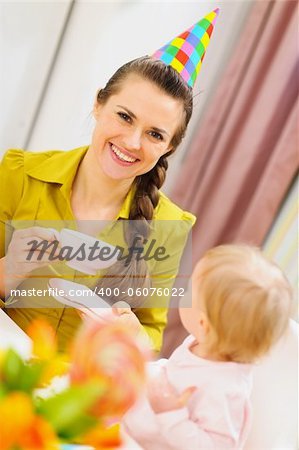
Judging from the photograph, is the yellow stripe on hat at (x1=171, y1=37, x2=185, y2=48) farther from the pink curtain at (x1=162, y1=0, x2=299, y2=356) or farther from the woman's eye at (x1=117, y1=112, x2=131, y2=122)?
the pink curtain at (x1=162, y1=0, x2=299, y2=356)

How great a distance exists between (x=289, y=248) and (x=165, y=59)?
864 millimetres

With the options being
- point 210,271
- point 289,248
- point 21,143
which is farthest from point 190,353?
point 289,248

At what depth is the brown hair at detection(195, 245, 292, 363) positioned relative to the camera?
701mm

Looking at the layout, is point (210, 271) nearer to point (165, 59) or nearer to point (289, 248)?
point (165, 59)

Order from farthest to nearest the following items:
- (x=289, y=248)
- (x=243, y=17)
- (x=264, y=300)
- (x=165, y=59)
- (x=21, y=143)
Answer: (x=289, y=248)
(x=243, y=17)
(x=21, y=143)
(x=165, y=59)
(x=264, y=300)

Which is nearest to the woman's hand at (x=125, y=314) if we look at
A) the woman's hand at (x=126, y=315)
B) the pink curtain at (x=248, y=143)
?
the woman's hand at (x=126, y=315)

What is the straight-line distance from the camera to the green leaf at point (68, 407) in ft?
1.65

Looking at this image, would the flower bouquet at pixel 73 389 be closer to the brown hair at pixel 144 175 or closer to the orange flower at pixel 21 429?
the orange flower at pixel 21 429

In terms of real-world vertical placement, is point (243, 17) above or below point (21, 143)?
above

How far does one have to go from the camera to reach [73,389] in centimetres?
51

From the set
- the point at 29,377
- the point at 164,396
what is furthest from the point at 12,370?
the point at 164,396

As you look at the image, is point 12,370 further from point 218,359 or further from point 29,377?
point 218,359

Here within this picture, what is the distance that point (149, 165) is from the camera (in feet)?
2.94

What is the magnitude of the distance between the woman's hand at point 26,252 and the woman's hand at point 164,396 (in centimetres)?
23
